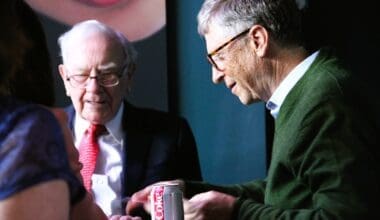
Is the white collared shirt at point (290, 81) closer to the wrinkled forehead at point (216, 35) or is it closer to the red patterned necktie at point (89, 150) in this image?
the wrinkled forehead at point (216, 35)

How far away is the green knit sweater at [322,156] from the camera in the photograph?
154 cm

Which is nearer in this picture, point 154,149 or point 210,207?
point 210,207

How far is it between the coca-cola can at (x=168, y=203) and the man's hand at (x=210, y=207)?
0.17m

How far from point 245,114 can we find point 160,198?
4.58ft

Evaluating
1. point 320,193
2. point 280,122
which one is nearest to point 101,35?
point 280,122

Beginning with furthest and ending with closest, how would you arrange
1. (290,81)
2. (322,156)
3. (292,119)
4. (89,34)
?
(89,34) < (290,81) < (292,119) < (322,156)

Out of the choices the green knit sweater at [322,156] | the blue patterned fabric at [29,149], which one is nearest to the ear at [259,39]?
the green knit sweater at [322,156]

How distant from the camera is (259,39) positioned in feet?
6.20

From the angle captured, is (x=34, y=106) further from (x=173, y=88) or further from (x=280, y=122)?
(x=173, y=88)

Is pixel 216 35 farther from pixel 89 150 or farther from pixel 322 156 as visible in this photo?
pixel 89 150

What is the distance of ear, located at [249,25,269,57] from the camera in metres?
1.88

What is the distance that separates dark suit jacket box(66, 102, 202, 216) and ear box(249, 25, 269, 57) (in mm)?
663

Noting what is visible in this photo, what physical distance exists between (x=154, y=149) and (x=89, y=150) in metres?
0.21

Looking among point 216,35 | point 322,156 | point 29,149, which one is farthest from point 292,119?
point 29,149
